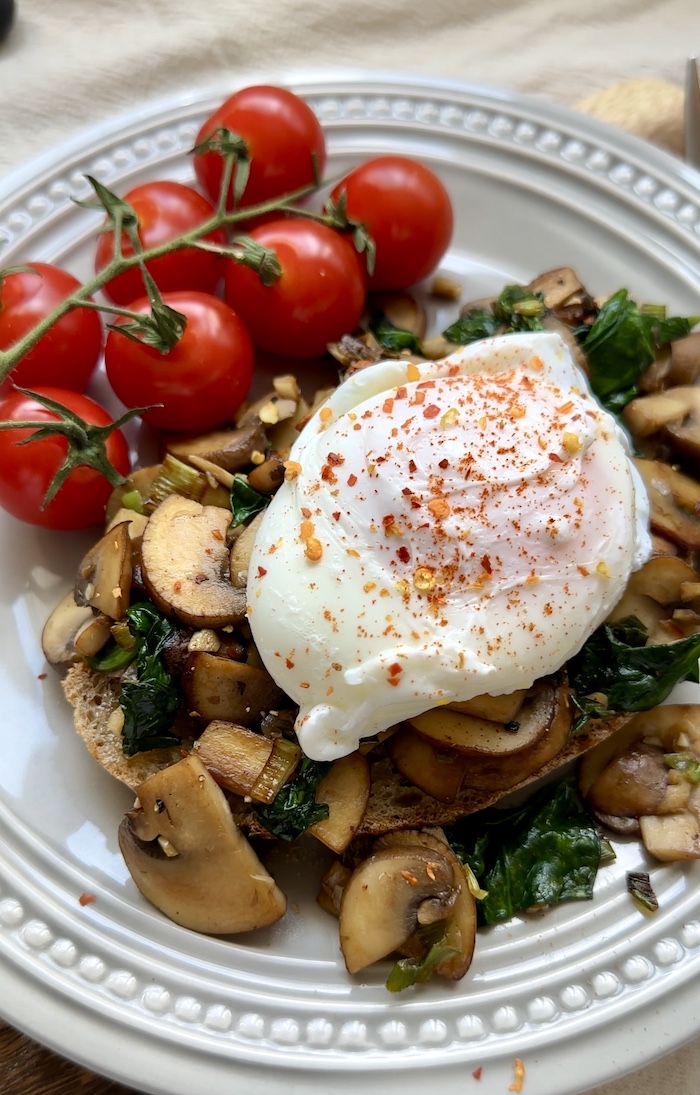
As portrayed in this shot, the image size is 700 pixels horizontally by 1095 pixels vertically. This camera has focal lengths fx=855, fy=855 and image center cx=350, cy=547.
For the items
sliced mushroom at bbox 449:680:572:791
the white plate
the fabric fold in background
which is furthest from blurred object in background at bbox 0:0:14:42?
sliced mushroom at bbox 449:680:572:791

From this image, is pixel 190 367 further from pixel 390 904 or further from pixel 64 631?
pixel 390 904

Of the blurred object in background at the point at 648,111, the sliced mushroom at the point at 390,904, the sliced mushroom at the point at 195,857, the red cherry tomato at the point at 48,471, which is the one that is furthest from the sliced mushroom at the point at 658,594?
the blurred object in background at the point at 648,111

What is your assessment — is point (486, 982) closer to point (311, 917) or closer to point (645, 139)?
point (311, 917)

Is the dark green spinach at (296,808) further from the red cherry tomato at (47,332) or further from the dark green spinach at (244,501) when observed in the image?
the red cherry tomato at (47,332)

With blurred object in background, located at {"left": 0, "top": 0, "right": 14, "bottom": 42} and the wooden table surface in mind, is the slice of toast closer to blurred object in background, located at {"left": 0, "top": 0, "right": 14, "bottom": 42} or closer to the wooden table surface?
the wooden table surface

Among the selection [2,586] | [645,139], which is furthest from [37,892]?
[645,139]

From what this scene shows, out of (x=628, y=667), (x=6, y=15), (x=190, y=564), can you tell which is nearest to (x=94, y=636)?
(x=190, y=564)

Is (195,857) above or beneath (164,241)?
beneath
